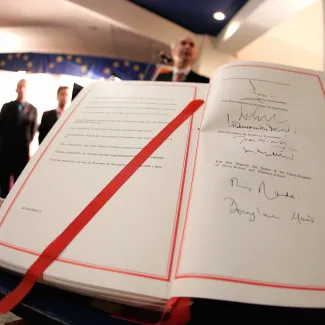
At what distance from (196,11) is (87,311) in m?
2.40

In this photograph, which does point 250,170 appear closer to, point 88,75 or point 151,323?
point 151,323

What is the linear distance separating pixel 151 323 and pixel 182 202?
108mm

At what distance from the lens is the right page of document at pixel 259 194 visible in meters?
0.21

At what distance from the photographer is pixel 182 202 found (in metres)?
0.26

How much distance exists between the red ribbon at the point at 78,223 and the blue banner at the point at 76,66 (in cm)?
288

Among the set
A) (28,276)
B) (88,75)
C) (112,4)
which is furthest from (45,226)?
(88,75)

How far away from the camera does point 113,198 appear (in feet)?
0.90

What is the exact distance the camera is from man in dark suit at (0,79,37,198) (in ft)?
6.99

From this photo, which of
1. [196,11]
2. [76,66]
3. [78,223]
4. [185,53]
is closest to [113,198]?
[78,223]

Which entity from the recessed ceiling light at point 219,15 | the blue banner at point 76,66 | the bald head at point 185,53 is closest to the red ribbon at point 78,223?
the bald head at point 185,53
